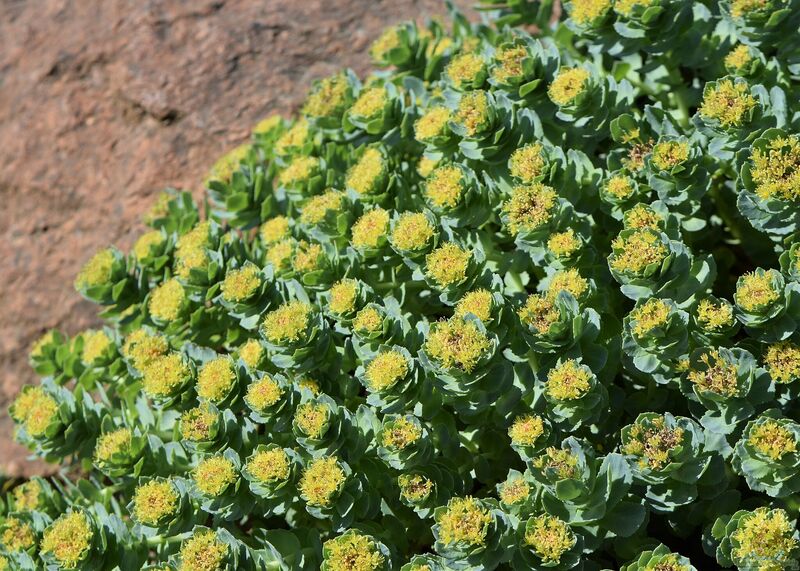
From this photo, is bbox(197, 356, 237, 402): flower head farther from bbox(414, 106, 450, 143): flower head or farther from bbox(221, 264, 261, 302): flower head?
bbox(414, 106, 450, 143): flower head

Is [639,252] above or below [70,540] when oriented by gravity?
above

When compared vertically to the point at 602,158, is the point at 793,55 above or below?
above

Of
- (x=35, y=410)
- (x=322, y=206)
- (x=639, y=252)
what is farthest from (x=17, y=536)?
(x=639, y=252)

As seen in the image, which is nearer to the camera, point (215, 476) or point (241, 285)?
point (215, 476)

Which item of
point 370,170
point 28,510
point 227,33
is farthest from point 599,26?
point 28,510

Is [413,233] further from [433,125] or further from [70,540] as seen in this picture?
[70,540]

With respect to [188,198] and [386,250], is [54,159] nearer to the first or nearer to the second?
[188,198]
